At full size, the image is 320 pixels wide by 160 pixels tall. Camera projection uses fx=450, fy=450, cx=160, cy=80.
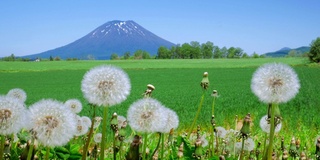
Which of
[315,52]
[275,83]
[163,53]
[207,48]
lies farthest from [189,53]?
[275,83]

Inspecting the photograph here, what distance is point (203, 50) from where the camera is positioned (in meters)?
174

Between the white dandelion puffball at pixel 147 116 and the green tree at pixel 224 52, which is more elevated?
the white dandelion puffball at pixel 147 116

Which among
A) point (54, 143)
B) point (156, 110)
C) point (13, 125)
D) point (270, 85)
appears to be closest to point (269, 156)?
point (270, 85)

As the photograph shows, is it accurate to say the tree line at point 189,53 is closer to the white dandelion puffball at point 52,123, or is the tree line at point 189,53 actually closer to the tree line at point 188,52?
the tree line at point 188,52

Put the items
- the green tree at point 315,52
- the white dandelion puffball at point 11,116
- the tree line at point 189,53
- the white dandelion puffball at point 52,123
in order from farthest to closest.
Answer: the tree line at point 189,53 < the green tree at point 315,52 < the white dandelion puffball at point 11,116 < the white dandelion puffball at point 52,123

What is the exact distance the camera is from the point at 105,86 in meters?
2.31

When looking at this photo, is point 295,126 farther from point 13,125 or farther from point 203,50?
point 203,50

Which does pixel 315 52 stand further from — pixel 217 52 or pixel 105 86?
pixel 217 52

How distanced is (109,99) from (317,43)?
89.6 m

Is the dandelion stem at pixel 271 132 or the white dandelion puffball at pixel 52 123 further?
the dandelion stem at pixel 271 132

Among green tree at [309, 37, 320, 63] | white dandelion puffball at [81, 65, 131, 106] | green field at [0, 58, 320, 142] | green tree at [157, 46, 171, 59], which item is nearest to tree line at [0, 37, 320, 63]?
green tree at [157, 46, 171, 59]

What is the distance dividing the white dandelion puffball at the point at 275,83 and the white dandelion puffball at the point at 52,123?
950 millimetres

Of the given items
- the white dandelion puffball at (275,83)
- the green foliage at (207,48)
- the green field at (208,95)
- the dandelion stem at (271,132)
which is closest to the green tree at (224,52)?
the green foliage at (207,48)

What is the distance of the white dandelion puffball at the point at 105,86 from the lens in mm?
2230
